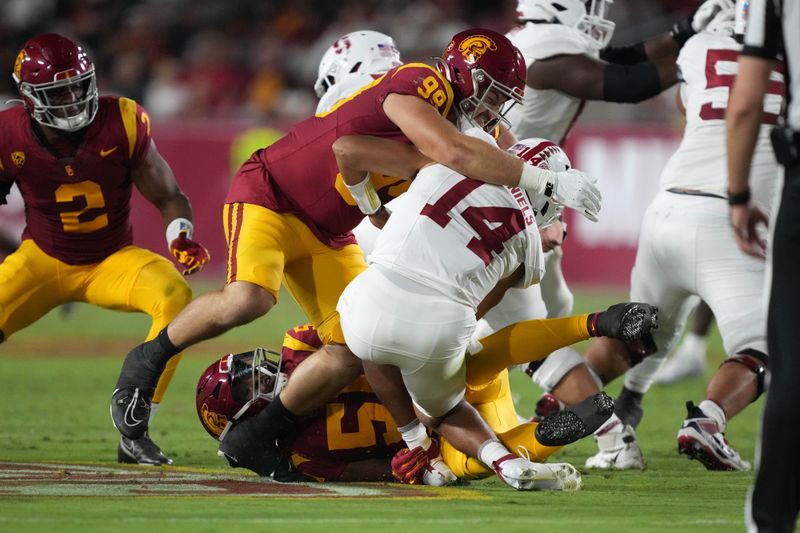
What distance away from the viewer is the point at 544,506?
4527mm

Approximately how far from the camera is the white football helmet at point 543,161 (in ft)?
17.0

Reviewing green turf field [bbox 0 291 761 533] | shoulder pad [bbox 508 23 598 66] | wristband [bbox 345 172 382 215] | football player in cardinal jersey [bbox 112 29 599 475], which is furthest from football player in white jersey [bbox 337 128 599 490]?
shoulder pad [bbox 508 23 598 66]

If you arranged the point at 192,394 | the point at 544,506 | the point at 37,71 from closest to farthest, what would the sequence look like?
the point at 544,506 → the point at 37,71 → the point at 192,394

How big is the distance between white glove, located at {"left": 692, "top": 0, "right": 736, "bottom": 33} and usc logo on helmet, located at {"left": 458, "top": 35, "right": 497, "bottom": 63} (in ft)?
5.39

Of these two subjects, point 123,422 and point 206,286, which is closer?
point 123,422

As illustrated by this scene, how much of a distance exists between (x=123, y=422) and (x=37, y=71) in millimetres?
1820

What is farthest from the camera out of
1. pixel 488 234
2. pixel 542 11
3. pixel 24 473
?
pixel 542 11

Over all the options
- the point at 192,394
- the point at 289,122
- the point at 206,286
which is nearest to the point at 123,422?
the point at 192,394

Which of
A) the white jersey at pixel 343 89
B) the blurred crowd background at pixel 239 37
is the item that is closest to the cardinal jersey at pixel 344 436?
the white jersey at pixel 343 89

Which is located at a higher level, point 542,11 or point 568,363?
Answer: point 542,11

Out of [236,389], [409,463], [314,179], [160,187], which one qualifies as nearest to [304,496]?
[409,463]

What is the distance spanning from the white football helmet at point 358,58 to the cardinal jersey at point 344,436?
210 cm

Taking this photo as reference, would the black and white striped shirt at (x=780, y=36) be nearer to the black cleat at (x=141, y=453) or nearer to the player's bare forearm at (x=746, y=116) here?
the player's bare forearm at (x=746, y=116)

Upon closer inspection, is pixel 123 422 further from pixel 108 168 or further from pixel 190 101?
pixel 190 101
